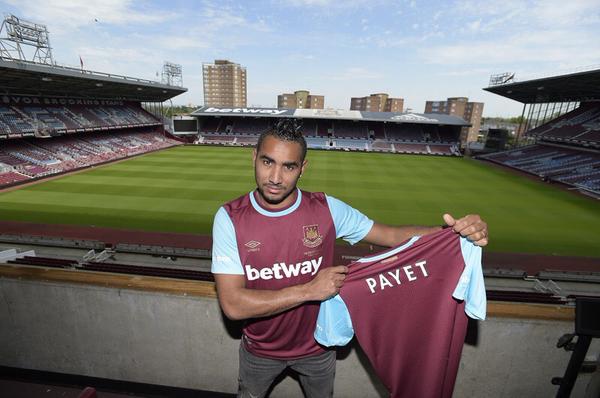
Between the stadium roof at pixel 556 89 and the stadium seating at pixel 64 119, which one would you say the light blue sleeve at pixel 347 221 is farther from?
the stadium seating at pixel 64 119

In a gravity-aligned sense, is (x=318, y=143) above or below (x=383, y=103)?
below

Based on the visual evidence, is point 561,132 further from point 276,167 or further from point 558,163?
point 276,167

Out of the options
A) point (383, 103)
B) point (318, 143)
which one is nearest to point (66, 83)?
point (318, 143)

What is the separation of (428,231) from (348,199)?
15531 millimetres

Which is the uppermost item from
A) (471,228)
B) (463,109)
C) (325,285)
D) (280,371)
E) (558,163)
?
(463,109)

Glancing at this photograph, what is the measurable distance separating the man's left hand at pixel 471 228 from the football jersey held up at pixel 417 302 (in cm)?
7

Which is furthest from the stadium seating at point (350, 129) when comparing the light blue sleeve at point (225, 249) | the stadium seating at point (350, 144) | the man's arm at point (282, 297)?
the man's arm at point (282, 297)

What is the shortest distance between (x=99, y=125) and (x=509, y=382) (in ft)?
134

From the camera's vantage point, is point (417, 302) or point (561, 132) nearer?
point (417, 302)

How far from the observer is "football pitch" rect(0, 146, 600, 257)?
1333 cm

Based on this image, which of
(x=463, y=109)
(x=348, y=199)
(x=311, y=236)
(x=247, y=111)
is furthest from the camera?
(x=463, y=109)

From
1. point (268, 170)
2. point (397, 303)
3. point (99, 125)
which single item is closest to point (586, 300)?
point (397, 303)

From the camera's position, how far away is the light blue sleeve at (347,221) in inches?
87.5

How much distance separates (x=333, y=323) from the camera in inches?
81.0
